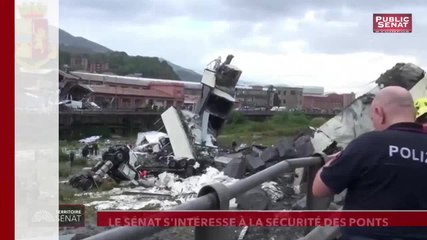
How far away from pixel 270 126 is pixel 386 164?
2.63 feet

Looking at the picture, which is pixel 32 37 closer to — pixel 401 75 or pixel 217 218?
pixel 217 218

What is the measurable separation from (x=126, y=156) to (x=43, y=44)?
1.31 meters

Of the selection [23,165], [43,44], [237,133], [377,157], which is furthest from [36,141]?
[237,133]

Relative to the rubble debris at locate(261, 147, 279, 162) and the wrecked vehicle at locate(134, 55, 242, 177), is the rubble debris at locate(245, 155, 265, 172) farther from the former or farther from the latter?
the wrecked vehicle at locate(134, 55, 242, 177)

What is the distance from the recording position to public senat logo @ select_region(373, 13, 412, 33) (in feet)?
6.77

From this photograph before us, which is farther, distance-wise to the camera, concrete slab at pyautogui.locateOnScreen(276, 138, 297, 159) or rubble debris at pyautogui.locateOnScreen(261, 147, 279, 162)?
rubble debris at pyautogui.locateOnScreen(261, 147, 279, 162)

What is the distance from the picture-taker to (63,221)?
6.61 ft

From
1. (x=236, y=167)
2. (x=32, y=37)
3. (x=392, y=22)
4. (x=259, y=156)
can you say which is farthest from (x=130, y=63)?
(x=236, y=167)

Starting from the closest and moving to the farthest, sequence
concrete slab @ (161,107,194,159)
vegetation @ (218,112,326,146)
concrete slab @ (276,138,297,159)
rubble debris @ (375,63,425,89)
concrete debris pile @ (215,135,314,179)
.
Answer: rubble debris @ (375,63,425,89) < vegetation @ (218,112,326,146) < concrete slab @ (276,138,297,159) < concrete debris pile @ (215,135,314,179) < concrete slab @ (161,107,194,159)

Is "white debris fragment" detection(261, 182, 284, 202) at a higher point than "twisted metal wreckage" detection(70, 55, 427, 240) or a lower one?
lower

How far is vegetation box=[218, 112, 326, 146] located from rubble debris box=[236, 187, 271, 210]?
0.73ft

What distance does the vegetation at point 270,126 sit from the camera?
2.60m

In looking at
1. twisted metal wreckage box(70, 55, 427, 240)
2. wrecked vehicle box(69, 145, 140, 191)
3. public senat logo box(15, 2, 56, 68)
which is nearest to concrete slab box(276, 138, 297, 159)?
twisted metal wreckage box(70, 55, 427, 240)

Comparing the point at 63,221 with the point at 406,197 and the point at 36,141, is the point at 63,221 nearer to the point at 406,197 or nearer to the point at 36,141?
the point at 36,141
